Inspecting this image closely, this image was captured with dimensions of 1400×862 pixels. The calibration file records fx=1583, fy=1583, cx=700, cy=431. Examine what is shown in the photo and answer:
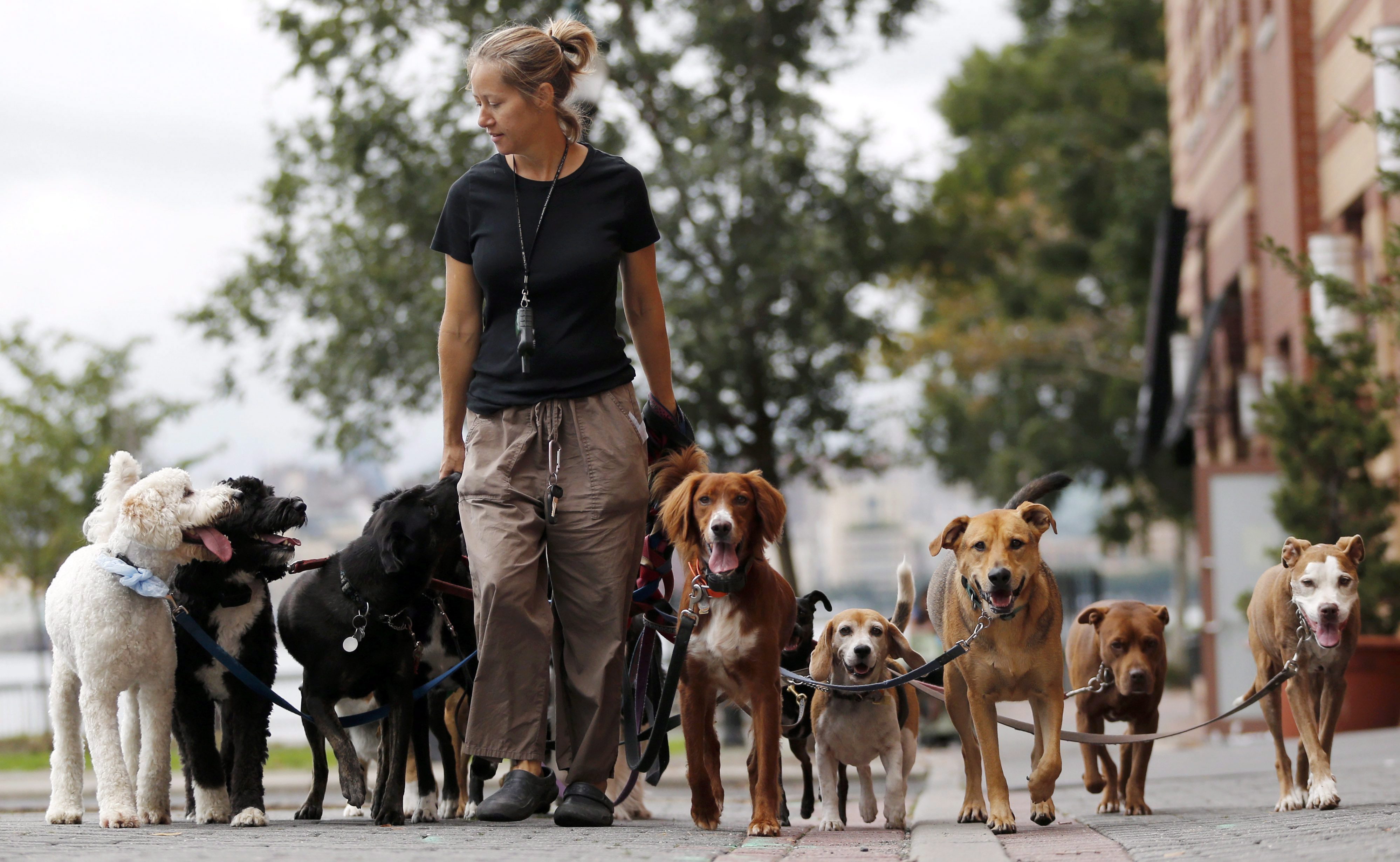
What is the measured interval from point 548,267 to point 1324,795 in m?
3.77

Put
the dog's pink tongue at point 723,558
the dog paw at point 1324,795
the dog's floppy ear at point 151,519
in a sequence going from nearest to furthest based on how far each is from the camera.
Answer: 1. the dog's pink tongue at point 723,558
2. the dog's floppy ear at point 151,519
3. the dog paw at point 1324,795

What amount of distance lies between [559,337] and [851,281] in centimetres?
1521

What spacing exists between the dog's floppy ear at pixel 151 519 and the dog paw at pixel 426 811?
1.44 m

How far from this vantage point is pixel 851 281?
68.6 feet

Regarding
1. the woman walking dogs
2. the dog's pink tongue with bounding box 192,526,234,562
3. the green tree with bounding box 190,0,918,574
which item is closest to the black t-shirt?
the woman walking dogs

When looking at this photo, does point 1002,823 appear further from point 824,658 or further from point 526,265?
point 526,265

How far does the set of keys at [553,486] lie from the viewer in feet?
19.4

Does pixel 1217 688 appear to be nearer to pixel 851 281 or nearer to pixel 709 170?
pixel 851 281

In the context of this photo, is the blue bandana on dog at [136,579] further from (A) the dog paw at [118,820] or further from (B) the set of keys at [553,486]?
(B) the set of keys at [553,486]

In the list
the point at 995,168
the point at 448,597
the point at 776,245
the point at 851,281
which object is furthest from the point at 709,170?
the point at 995,168

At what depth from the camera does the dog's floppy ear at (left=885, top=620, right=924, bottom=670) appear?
22.4 ft

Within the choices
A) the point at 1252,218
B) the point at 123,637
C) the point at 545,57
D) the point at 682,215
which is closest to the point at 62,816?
the point at 123,637

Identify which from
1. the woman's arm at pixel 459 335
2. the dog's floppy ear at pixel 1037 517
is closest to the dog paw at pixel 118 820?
the woman's arm at pixel 459 335

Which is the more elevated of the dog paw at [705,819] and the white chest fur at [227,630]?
the white chest fur at [227,630]
